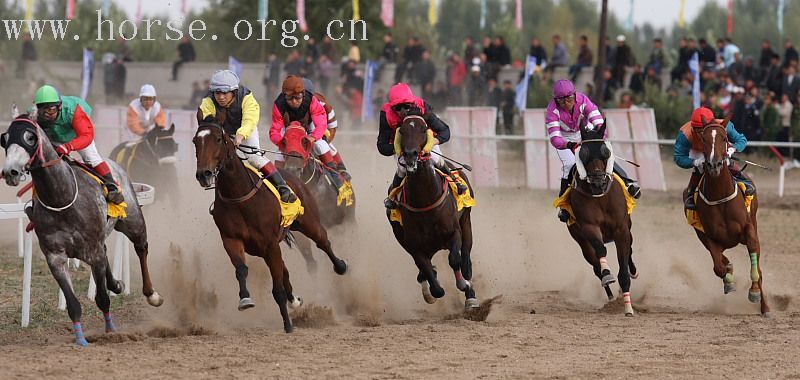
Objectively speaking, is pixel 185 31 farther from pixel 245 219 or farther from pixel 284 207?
pixel 245 219

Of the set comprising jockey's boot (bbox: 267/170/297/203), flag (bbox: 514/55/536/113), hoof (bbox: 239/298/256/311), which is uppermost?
flag (bbox: 514/55/536/113)

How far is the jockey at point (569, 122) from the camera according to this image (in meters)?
12.2

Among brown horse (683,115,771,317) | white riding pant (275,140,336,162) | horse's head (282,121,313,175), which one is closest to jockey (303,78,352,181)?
white riding pant (275,140,336,162)

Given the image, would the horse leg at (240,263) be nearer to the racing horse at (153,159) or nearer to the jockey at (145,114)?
the racing horse at (153,159)

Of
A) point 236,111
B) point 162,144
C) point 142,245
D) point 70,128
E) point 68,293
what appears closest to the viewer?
point 68,293

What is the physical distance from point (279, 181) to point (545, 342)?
2870mm

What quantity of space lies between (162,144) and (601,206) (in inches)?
271

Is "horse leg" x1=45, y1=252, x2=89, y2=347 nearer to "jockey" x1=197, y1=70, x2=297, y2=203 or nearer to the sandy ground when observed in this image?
the sandy ground

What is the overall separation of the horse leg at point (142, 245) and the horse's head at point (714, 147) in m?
5.03

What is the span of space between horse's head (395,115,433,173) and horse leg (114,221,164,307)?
248cm

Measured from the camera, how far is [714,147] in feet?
36.8

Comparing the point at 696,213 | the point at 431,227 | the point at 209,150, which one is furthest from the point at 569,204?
the point at 209,150

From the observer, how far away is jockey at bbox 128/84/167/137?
17328mm

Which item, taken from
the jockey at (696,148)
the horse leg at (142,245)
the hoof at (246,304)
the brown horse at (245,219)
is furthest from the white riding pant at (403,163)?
the horse leg at (142,245)
